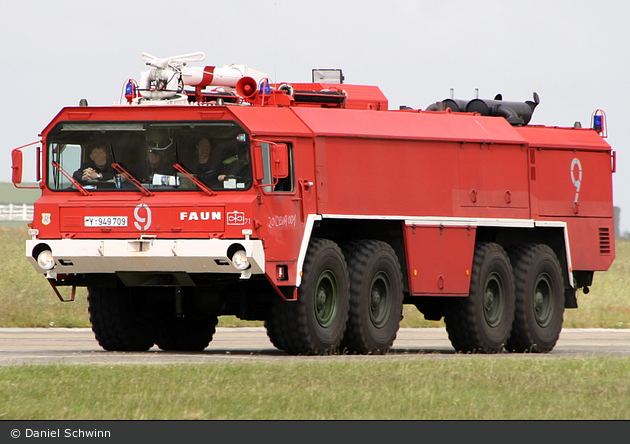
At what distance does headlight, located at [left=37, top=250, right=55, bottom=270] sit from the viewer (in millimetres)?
17375

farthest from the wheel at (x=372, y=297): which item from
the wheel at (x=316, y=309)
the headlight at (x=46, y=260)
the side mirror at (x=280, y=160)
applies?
the headlight at (x=46, y=260)

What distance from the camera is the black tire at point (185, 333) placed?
66.2 feet

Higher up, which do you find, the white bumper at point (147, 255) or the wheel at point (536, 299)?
the white bumper at point (147, 255)

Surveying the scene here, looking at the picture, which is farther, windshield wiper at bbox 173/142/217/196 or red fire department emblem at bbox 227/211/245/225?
windshield wiper at bbox 173/142/217/196

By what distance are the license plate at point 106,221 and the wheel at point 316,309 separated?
84.8 inches

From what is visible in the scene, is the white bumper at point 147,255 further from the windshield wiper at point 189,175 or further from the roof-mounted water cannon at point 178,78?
the roof-mounted water cannon at point 178,78

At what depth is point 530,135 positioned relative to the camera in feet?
71.6

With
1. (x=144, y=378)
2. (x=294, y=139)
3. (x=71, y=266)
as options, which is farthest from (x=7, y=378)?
(x=294, y=139)

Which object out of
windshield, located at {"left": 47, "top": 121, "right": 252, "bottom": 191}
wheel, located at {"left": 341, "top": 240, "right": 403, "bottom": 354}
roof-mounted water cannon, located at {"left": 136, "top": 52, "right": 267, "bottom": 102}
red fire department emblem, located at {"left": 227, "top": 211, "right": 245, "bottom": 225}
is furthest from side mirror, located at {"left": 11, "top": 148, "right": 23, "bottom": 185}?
wheel, located at {"left": 341, "top": 240, "right": 403, "bottom": 354}

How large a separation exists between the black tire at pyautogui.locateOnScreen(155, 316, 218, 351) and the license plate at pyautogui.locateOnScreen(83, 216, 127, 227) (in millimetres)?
3215

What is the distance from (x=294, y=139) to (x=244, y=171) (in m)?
0.99

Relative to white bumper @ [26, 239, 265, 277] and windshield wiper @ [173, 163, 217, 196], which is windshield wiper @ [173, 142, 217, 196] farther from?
white bumper @ [26, 239, 265, 277]

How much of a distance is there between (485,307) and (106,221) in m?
6.34

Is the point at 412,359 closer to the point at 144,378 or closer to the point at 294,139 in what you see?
the point at 294,139
